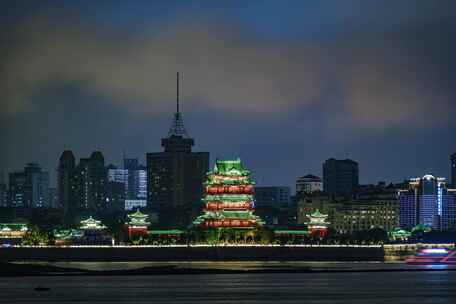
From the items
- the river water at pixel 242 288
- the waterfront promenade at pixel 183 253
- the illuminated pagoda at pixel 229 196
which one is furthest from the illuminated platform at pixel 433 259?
the river water at pixel 242 288

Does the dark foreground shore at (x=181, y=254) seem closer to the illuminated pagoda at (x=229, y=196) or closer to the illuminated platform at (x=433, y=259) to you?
the illuminated pagoda at (x=229, y=196)

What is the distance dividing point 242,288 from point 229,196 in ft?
245

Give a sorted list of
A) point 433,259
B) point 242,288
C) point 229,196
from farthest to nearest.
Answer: point 229,196 → point 433,259 → point 242,288

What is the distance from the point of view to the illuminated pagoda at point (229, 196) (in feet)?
608

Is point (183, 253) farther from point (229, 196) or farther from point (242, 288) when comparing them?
point (242, 288)

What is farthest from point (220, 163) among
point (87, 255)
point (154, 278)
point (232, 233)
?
point (154, 278)

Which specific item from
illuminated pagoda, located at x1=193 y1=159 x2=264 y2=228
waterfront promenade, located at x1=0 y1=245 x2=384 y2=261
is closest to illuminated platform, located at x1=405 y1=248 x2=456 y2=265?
waterfront promenade, located at x1=0 y1=245 x2=384 y2=261

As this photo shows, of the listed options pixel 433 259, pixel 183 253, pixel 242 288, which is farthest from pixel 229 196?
pixel 242 288

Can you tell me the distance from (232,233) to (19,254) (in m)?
26.7

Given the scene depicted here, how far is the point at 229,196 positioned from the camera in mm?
185500

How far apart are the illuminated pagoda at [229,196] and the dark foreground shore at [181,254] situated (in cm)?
535

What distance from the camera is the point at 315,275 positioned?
443ft

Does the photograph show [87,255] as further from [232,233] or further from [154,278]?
[154,278]

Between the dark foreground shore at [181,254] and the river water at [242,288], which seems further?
the dark foreground shore at [181,254]
